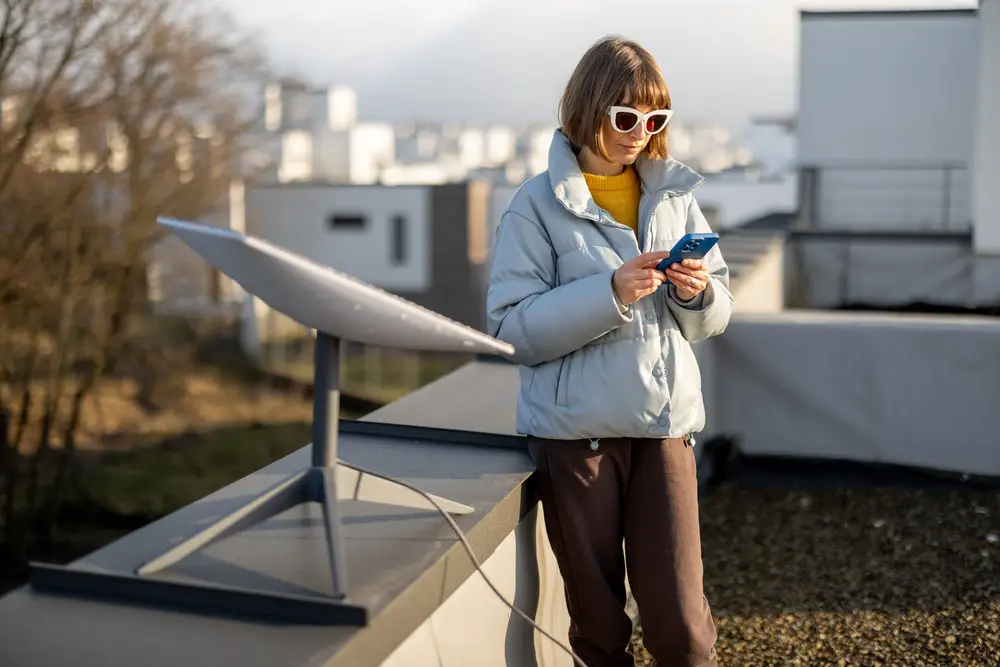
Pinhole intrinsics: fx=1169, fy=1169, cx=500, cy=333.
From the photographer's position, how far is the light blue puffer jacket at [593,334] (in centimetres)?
242

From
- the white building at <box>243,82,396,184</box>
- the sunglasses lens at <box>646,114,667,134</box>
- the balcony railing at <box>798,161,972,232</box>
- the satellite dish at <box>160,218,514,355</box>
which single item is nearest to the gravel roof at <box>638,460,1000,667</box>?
the sunglasses lens at <box>646,114,667,134</box>

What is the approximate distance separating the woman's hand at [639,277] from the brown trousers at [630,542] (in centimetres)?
35

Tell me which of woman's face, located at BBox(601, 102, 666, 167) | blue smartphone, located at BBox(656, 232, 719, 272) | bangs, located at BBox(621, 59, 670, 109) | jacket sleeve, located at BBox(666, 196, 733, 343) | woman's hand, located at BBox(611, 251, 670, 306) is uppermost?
bangs, located at BBox(621, 59, 670, 109)

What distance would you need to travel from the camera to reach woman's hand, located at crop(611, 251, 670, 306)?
2279 millimetres

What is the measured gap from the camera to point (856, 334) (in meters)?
5.03

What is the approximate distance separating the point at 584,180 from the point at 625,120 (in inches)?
6.7

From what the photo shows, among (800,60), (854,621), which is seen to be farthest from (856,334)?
(800,60)

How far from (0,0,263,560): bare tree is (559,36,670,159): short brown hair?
978 cm

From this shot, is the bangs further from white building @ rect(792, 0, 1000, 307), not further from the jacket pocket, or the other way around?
white building @ rect(792, 0, 1000, 307)

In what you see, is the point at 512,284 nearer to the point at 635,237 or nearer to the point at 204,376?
the point at 635,237

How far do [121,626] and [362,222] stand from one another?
118 ft

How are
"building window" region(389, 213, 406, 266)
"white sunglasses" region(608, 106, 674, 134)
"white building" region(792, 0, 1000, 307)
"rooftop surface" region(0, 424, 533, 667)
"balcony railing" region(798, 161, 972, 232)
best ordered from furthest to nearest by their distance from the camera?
"building window" region(389, 213, 406, 266), "white building" region(792, 0, 1000, 307), "balcony railing" region(798, 161, 972, 232), "white sunglasses" region(608, 106, 674, 134), "rooftop surface" region(0, 424, 533, 667)

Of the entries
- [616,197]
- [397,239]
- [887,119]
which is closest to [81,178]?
[887,119]

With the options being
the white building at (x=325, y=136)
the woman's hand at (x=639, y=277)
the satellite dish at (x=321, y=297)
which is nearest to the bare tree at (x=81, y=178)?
the woman's hand at (x=639, y=277)
